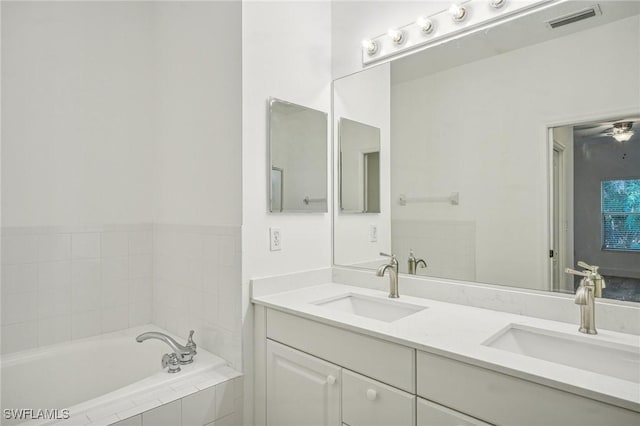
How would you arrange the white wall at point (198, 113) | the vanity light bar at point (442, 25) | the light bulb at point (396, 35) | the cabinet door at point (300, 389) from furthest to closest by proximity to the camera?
the light bulb at point (396, 35) < the white wall at point (198, 113) < the vanity light bar at point (442, 25) < the cabinet door at point (300, 389)

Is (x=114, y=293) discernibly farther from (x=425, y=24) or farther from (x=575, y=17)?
(x=575, y=17)

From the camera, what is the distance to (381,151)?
204cm

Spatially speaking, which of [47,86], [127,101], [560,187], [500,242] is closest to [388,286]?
[500,242]

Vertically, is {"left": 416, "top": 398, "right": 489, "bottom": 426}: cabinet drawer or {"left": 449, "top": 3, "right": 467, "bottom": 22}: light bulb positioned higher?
{"left": 449, "top": 3, "right": 467, "bottom": 22}: light bulb

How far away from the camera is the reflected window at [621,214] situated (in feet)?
4.25

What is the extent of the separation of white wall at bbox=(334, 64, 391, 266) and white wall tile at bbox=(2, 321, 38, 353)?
163 cm

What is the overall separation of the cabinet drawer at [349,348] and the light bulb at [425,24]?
144cm

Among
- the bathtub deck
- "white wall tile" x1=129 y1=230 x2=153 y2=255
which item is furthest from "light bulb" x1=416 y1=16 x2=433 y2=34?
"white wall tile" x1=129 y1=230 x2=153 y2=255

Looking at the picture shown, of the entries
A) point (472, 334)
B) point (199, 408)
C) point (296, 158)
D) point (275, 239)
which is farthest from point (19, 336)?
point (472, 334)

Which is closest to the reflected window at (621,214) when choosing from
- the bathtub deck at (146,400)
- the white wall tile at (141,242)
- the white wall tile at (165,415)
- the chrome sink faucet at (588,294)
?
the chrome sink faucet at (588,294)

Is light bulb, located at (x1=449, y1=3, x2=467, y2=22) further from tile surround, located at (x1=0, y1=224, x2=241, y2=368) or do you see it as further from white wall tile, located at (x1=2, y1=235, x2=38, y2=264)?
white wall tile, located at (x1=2, y1=235, x2=38, y2=264)

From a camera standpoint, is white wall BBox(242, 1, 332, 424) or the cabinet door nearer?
the cabinet door

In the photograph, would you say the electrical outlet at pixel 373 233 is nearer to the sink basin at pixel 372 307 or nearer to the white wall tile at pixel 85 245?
the sink basin at pixel 372 307

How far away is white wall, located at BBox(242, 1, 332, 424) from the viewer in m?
1.76
